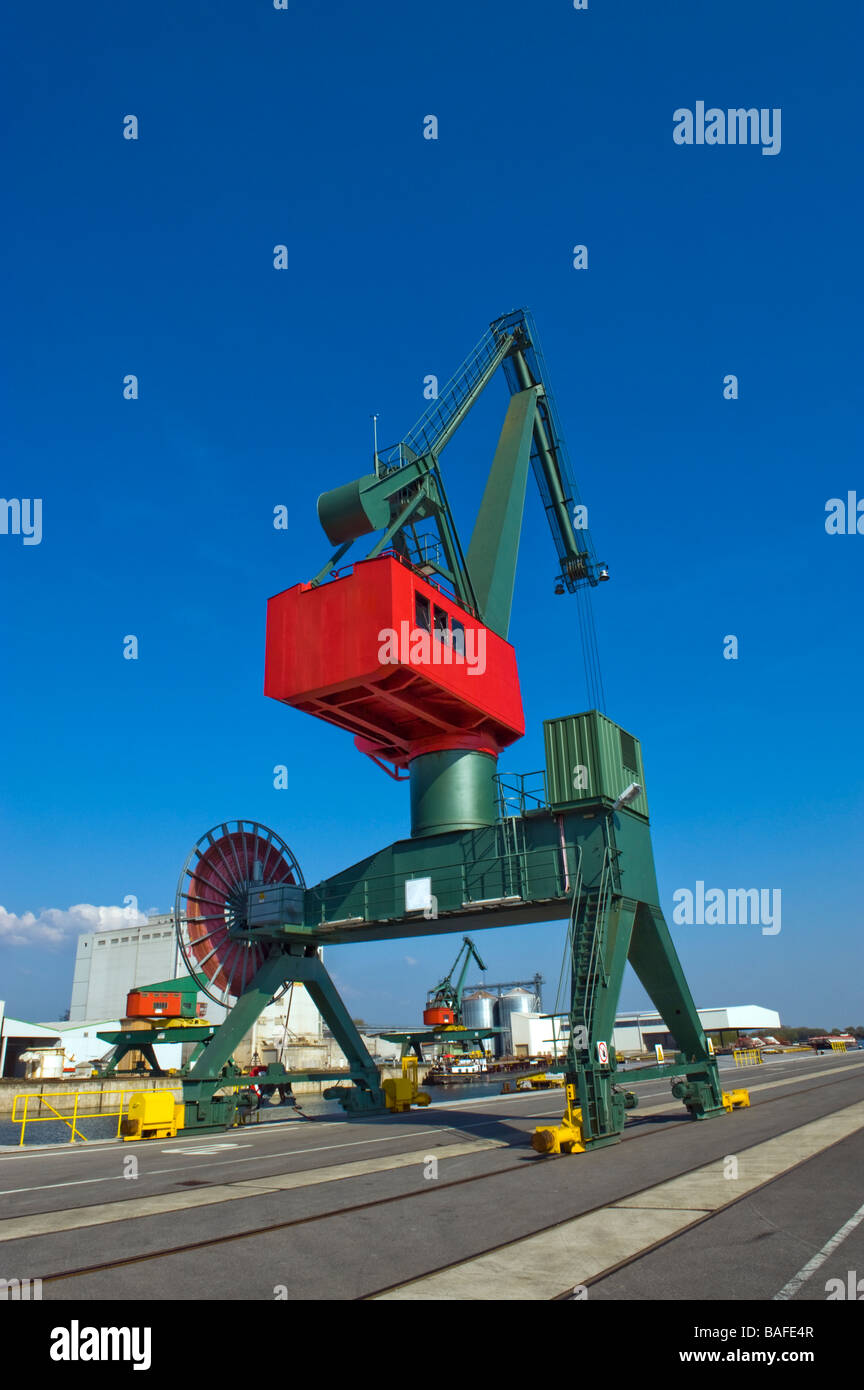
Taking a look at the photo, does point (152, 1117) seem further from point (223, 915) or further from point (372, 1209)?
point (372, 1209)

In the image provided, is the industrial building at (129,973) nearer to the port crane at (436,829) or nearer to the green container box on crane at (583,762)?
the port crane at (436,829)

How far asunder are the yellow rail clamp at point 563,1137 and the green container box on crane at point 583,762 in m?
8.49

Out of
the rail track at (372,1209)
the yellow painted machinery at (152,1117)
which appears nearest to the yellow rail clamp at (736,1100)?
the rail track at (372,1209)

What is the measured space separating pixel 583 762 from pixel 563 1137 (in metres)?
10.2

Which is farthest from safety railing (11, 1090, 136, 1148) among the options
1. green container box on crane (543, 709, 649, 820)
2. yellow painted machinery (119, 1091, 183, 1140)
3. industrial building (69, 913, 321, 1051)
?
industrial building (69, 913, 321, 1051)

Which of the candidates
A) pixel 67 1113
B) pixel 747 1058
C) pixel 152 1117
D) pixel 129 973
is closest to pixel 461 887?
pixel 152 1117

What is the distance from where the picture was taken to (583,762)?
25.3 m

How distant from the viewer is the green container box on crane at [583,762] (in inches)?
984

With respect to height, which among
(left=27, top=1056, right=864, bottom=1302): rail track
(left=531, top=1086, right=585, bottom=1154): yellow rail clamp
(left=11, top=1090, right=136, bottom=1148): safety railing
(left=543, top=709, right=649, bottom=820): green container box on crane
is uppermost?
(left=543, top=709, right=649, bottom=820): green container box on crane

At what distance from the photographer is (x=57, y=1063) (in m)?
76.6

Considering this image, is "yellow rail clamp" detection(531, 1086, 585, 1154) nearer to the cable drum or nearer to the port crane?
the port crane

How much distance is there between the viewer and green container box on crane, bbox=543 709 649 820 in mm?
24984

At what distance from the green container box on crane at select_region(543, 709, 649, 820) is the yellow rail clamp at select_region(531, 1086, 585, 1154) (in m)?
8.49
